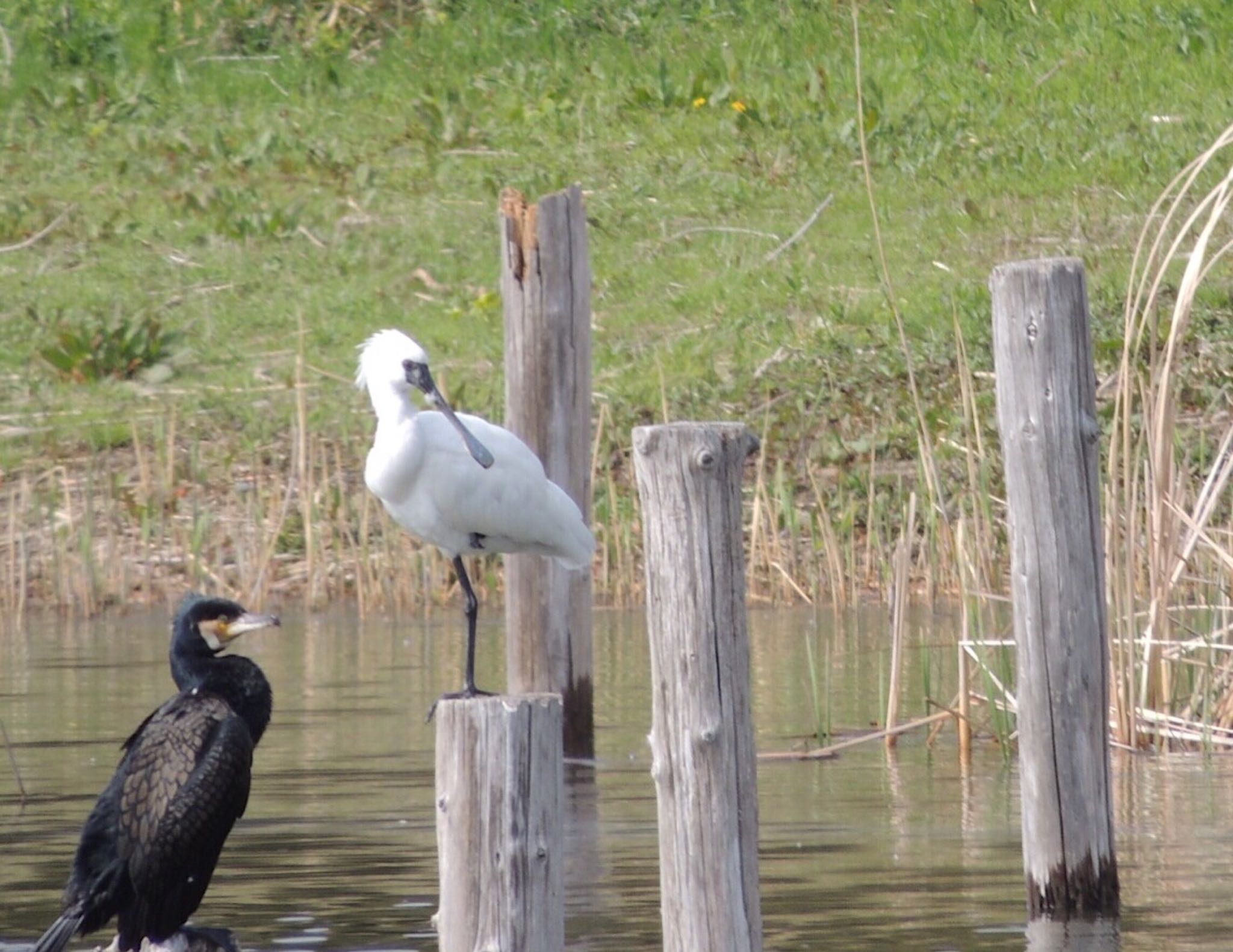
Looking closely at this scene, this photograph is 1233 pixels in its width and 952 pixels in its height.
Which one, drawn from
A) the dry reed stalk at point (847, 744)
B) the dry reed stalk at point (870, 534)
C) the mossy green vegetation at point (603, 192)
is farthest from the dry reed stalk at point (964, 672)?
the mossy green vegetation at point (603, 192)

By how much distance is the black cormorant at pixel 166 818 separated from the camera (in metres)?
6.46

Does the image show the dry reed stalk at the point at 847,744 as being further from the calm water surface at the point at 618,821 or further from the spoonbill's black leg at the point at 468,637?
the spoonbill's black leg at the point at 468,637

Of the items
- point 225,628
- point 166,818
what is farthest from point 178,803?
point 225,628

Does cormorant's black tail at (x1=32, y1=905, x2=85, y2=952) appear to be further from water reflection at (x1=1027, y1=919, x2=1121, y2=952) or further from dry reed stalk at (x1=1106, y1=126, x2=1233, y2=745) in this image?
dry reed stalk at (x1=1106, y1=126, x2=1233, y2=745)

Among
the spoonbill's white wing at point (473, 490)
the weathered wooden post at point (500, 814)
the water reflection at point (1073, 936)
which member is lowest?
the water reflection at point (1073, 936)

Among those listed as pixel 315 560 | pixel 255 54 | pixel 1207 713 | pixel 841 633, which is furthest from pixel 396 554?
pixel 255 54

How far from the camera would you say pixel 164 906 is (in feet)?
21.3

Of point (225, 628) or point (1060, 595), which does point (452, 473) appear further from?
point (1060, 595)

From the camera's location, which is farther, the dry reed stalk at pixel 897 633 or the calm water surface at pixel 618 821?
the dry reed stalk at pixel 897 633

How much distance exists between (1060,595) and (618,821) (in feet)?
7.76

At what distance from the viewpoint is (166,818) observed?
648 cm

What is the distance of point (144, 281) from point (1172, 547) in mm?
13309

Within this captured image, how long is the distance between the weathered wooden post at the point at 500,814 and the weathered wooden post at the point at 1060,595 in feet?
5.04

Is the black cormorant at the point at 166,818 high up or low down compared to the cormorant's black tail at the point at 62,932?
up
